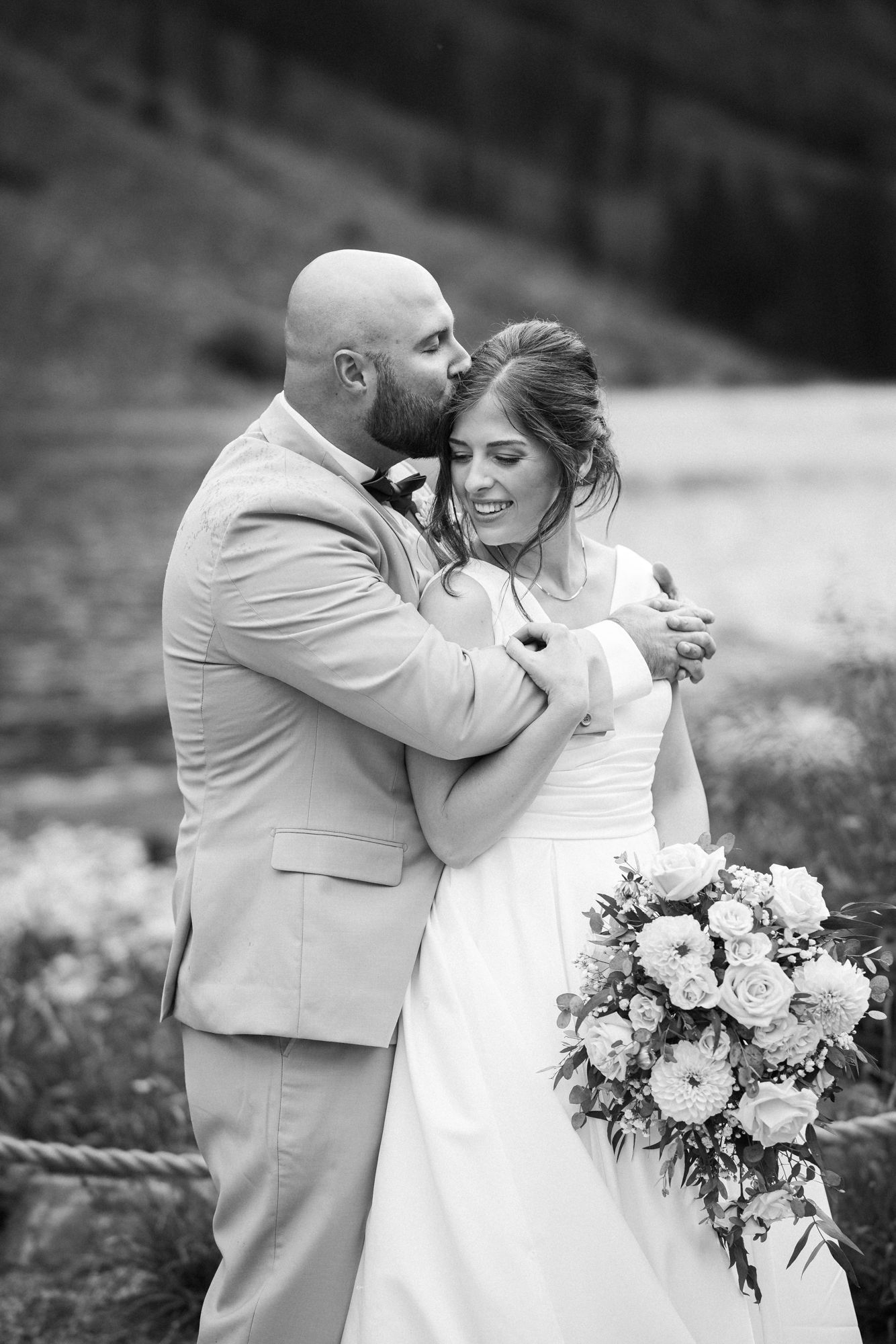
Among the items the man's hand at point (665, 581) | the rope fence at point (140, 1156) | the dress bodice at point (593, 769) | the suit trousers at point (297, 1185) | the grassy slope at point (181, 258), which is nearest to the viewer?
the suit trousers at point (297, 1185)

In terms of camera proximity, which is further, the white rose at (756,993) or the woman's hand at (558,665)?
the woman's hand at (558,665)

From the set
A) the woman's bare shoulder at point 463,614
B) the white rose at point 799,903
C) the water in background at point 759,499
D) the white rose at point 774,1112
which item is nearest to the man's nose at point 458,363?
the woman's bare shoulder at point 463,614

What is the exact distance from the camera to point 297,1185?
2.07 meters

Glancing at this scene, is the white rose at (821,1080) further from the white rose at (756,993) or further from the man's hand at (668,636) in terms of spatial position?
the man's hand at (668,636)

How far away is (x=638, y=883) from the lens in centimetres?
197

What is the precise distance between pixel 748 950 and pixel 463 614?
2.23ft

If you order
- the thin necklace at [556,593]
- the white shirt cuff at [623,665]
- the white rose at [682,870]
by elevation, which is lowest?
the white rose at [682,870]

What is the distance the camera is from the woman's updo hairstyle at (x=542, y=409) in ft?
6.98

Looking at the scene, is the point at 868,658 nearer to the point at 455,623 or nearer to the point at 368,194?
the point at 455,623

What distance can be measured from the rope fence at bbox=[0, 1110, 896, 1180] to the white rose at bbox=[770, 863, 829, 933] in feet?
3.07

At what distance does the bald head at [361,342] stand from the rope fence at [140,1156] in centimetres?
158

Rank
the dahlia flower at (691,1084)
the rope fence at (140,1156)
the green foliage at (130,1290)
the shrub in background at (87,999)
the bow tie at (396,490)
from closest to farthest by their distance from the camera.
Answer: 1. the dahlia flower at (691,1084)
2. the bow tie at (396,490)
3. the rope fence at (140,1156)
4. the green foliage at (130,1290)
5. the shrub in background at (87,999)

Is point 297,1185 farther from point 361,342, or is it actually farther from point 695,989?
point 361,342

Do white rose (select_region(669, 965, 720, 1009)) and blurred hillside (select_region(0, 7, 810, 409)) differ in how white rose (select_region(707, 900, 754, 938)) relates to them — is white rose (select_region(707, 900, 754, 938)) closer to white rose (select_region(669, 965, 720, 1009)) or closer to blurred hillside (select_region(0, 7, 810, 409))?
white rose (select_region(669, 965, 720, 1009))
